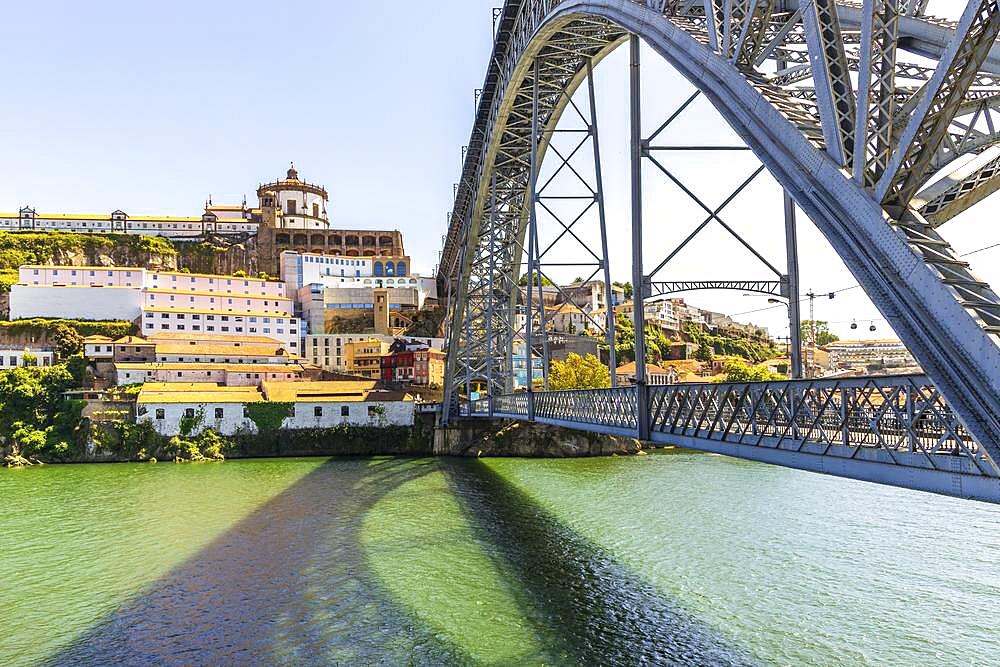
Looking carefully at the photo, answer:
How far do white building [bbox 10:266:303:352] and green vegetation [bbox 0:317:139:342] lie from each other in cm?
155

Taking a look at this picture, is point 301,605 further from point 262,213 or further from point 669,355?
point 262,213

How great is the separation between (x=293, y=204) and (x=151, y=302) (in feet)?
97.0

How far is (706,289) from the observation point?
11.6 m

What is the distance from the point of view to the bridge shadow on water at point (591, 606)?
1077 centimetres

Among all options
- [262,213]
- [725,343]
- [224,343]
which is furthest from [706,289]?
[262,213]

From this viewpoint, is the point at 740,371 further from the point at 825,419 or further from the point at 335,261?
the point at 335,261

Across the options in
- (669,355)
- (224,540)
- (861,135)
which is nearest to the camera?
(861,135)

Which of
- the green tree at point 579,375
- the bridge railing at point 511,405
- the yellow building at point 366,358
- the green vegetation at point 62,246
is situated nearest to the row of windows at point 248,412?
the green tree at point 579,375

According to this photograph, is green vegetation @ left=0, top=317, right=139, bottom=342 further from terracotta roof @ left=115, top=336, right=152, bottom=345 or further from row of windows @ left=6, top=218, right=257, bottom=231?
row of windows @ left=6, top=218, right=257, bottom=231

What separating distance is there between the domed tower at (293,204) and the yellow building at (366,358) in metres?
29.2

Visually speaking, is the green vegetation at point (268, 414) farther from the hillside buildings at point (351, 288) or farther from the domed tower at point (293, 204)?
the domed tower at point (293, 204)

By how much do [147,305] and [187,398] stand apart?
2754cm

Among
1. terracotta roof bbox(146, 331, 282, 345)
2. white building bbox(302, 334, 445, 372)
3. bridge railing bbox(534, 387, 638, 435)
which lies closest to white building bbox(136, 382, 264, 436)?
Answer: terracotta roof bbox(146, 331, 282, 345)

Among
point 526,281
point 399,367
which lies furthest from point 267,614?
point 399,367
